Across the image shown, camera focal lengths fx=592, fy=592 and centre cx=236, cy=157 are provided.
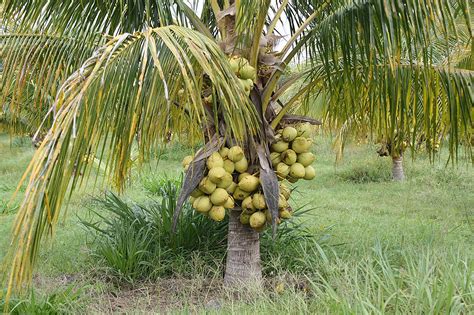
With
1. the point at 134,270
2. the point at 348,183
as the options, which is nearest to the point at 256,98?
the point at 134,270

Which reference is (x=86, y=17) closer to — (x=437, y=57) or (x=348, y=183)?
(x=437, y=57)

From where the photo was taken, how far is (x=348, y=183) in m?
10.9

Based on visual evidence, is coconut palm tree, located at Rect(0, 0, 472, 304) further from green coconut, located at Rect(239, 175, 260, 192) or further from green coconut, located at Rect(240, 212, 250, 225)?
green coconut, located at Rect(240, 212, 250, 225)

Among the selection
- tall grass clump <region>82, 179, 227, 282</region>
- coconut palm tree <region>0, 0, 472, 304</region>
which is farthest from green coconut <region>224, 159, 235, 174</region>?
tall grass clump <region>82, 179, 227, 282</region>

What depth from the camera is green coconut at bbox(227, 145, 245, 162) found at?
3574 millimetres

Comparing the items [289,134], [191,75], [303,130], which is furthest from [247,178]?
[191,75]

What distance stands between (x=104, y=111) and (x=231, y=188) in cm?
150

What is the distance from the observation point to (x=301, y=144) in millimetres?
3830

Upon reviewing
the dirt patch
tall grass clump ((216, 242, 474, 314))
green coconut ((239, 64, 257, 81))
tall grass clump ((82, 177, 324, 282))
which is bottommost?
the dirt patch

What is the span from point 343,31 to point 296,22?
4.79 feet

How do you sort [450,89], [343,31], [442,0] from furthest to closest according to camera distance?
[450,89], [343,31], [442,0]

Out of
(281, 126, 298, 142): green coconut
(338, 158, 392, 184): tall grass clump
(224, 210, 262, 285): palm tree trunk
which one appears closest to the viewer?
(281, 126, 298, 142): green coconut

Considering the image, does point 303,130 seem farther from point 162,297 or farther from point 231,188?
point 162,297

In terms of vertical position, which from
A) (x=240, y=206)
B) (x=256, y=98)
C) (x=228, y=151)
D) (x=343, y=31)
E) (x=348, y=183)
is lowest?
(x=348, y=183)
